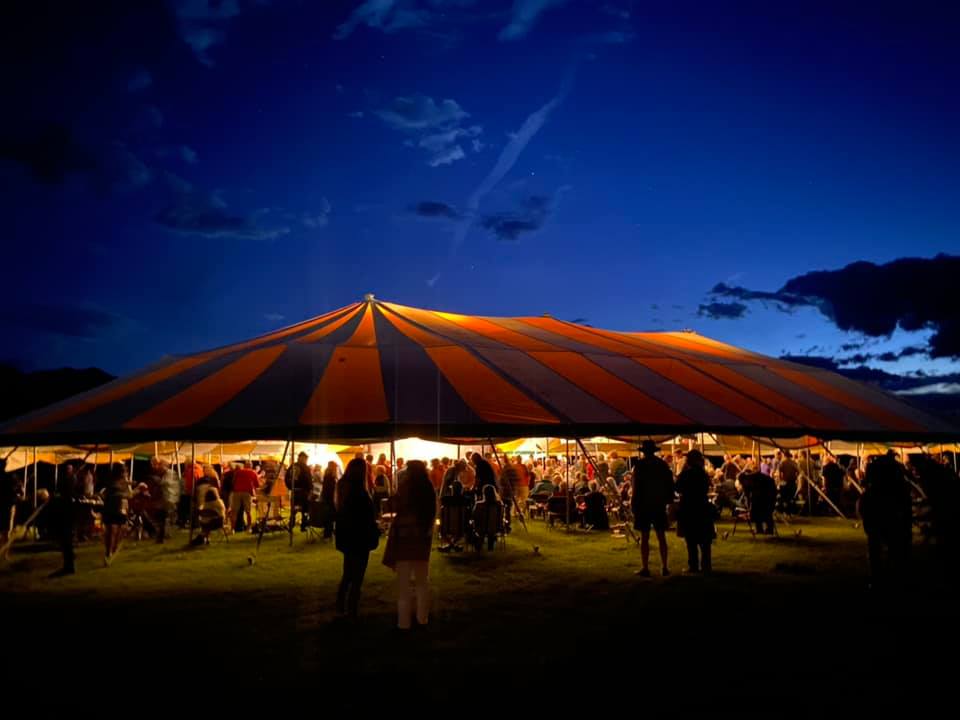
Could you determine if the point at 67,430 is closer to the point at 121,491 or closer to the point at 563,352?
the point at 121,491

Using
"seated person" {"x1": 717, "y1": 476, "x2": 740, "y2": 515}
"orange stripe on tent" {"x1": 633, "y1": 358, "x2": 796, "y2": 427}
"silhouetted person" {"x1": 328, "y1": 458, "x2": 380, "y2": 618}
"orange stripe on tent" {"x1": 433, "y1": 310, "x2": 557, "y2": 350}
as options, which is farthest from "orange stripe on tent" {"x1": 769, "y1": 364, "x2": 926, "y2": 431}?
"silhouetted person" {"x1": 328, "y1": 458, "x2": 380, "y2": 618}

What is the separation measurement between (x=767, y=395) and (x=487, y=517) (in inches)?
A: 168

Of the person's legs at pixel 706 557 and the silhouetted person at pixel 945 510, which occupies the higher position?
the silhouetted person at pixel 945 510

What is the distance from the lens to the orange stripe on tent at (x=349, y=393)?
301 inches

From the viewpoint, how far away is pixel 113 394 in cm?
910

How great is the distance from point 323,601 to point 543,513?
10.5 meters

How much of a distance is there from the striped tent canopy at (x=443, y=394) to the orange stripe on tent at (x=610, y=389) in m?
0.03

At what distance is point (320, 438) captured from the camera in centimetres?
757

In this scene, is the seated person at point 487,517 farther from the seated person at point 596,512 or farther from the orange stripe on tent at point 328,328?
the seated person at point 596,512

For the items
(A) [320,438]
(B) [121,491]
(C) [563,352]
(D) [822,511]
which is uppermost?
(C) [563,352]

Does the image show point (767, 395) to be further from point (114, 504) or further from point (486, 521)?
point (114, 504)

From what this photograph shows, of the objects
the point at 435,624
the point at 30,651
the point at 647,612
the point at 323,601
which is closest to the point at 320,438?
the point at 323,601

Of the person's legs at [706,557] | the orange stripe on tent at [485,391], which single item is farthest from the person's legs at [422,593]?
the person's legs at [706,557]

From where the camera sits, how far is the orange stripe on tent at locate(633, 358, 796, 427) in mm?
9141
